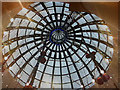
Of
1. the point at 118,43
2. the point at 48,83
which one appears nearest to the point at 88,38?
the point at 48,83

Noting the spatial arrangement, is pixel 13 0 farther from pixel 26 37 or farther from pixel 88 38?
pixel 88 38

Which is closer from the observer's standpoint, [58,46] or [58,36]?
[58,36]

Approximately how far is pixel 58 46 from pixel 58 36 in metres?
1.64

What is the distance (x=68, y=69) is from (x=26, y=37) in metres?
7.51

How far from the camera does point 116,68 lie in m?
9.57

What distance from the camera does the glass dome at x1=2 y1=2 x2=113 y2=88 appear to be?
1590 centimetres

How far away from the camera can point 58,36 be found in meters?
19.4

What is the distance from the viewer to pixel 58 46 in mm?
20016

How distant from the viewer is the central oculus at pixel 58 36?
61.7ft

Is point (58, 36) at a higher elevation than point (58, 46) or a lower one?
higher

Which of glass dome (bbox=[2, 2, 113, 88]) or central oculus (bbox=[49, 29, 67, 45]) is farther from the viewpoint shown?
central oculus (bbox=[49, 29, 67, 45])

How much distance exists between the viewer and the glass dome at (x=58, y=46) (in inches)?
626

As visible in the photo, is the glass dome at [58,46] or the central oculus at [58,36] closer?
the glass dome at [58,46]

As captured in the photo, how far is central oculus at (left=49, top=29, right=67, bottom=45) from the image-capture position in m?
18.8
